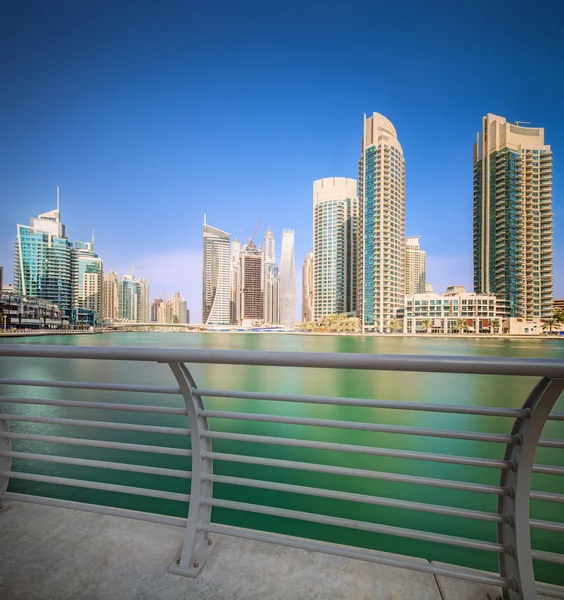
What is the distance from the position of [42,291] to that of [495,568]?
5081 inches

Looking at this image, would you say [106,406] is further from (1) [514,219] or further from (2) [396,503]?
(1) [514,219]

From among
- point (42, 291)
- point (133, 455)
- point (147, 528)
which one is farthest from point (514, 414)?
point (42, 291)

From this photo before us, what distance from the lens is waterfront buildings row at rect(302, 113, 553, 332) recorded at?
9281cm

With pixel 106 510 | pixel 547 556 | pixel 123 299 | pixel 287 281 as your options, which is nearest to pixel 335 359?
pixel 547 556

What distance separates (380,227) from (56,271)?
338 feet

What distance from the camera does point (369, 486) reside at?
7.14m

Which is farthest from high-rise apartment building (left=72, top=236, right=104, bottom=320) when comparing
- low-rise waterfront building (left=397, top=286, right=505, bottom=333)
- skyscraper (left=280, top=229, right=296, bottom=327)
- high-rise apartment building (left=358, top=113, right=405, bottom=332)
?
low-rise waterfront building (left=397, top=286, right=505, bottom=333)

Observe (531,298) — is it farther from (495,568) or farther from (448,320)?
(495,568)

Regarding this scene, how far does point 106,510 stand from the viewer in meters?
1.91

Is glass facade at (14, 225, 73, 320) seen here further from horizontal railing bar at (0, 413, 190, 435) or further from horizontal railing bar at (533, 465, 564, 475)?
horizontal railing bar at (533, 465, 564, 475)

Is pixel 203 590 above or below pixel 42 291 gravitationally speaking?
below

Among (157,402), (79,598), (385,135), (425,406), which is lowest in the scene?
(157,402)

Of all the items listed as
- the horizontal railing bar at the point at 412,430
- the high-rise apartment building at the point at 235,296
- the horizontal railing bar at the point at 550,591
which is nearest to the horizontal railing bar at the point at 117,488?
the horizontal railing bar at the point at 412,430

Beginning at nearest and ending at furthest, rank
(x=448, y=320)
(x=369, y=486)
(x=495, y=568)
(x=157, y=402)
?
(x=495, y=568), (x=369, y=486), (x=157, y=402), (x=448, y=320)
